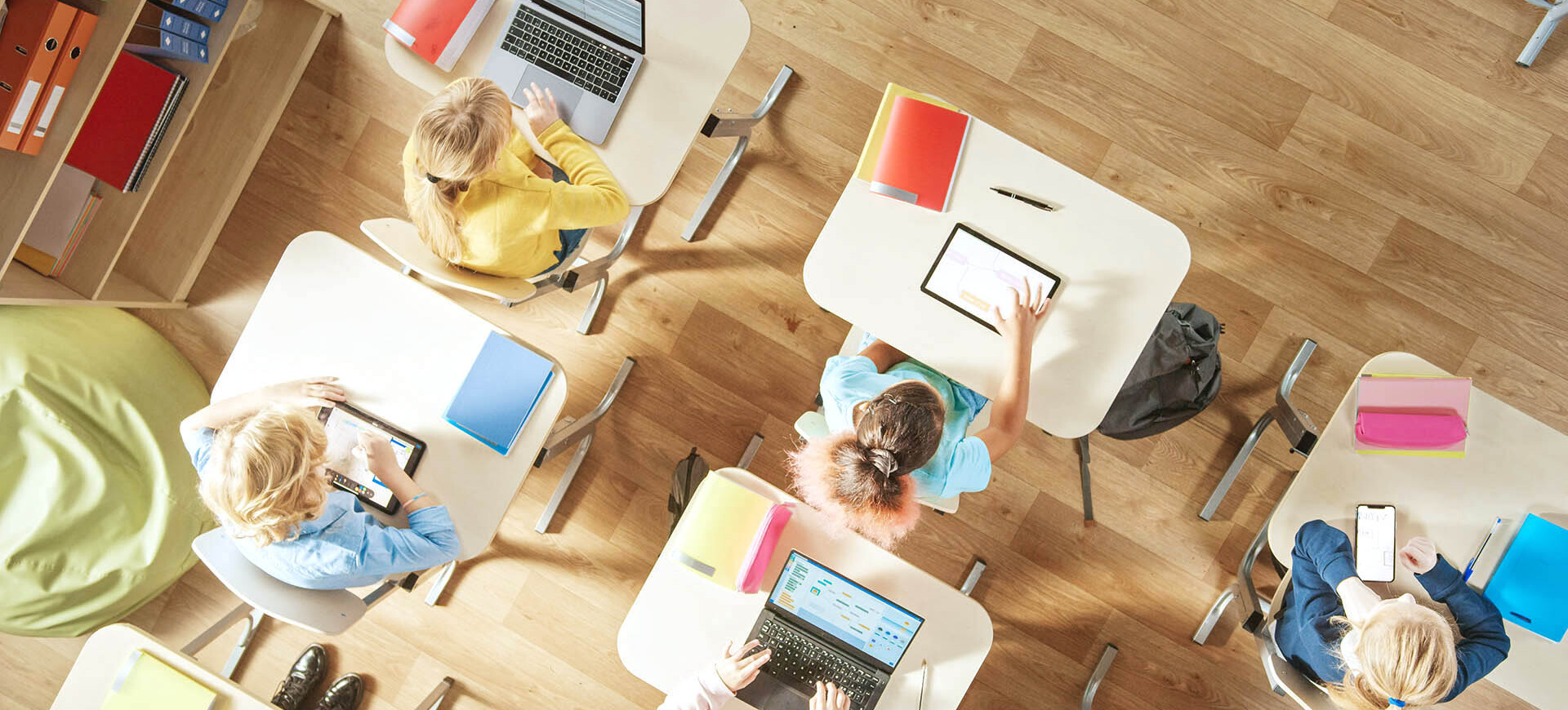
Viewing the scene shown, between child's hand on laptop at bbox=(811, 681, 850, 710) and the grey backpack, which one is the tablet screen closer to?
child's hand on laptop at bbox=(811, 681, 850, 710)

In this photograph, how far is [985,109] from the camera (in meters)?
2.52

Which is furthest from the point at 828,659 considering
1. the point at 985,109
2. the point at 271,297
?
the point at 985,109

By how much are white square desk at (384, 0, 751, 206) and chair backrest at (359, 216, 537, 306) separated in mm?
352

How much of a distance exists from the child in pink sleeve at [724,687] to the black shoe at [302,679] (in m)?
1.46

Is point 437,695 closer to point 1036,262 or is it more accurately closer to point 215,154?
point 215,154

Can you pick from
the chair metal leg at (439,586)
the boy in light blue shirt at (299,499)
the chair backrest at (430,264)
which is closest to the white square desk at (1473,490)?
the chair backrest at (430,264)

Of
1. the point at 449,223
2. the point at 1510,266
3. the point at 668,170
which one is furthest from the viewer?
the point at 1510,266

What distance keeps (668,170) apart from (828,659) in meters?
1.18

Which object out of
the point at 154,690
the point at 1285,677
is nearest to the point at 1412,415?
the point at 1285,677

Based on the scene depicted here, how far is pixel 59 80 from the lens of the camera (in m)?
1.86

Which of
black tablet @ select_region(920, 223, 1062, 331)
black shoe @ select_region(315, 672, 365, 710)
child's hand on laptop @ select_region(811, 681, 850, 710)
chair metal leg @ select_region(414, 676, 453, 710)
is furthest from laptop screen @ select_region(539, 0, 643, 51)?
black shoe @ select_region(315, 672, 365, 710)

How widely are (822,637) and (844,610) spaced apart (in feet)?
0.27

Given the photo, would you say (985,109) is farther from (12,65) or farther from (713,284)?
(12,65)

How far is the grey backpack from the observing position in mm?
1954
